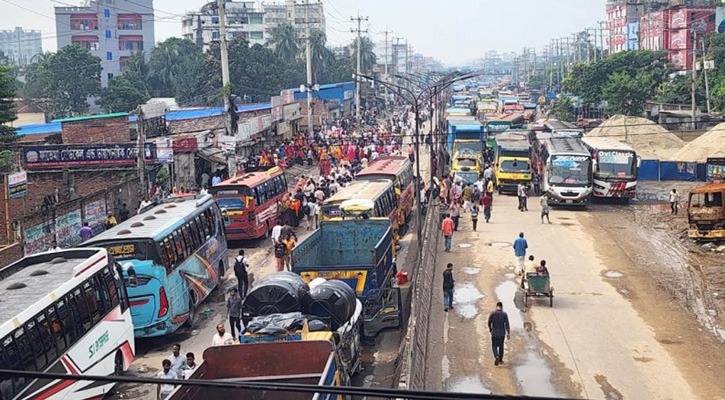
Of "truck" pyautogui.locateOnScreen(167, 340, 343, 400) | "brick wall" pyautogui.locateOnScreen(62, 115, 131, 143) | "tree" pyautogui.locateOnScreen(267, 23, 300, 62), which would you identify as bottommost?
"truck" pyautogui.locateOnScreen(167, 340, 343, 400)

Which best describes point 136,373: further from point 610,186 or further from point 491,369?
point 610,186

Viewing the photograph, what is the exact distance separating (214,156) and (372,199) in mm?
14373

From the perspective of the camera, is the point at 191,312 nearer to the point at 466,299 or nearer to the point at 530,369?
the point at 466,299

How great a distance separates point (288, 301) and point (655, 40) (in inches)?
3747

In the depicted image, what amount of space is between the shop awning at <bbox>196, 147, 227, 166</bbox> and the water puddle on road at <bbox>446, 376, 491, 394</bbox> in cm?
2321

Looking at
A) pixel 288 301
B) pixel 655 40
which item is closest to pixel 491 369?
pixel 288 301

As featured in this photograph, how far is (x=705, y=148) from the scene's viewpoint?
42844 mm

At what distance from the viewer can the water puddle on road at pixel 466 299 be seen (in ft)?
66.0

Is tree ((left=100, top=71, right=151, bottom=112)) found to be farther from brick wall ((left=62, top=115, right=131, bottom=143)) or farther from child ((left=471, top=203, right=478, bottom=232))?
child ((left=471, top=203, right=478, bottom=232))

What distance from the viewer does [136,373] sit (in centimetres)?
1622

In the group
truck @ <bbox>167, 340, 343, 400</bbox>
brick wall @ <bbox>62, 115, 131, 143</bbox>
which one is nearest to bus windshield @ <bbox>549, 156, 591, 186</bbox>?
brick wall @ <bbox>62, 115, 131, 143</bbox>

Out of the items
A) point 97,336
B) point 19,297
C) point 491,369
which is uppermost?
point 19,297

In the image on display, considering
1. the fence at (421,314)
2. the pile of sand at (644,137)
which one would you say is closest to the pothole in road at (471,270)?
the fence at (421,314)

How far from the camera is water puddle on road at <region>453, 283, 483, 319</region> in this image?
20.1 meters
